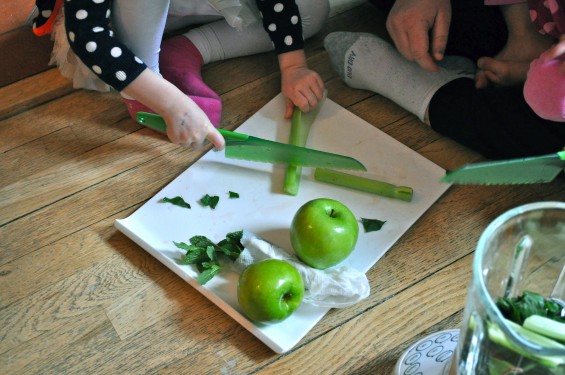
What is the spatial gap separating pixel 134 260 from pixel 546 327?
0.58 metres

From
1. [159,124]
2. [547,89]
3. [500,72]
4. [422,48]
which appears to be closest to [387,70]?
[422,48]

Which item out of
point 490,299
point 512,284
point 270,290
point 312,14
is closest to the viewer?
point 490,299

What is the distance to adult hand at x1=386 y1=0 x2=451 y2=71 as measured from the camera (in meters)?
1.12

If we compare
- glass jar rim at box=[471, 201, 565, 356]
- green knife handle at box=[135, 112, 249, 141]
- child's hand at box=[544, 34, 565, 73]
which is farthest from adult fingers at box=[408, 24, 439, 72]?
glass jar rim at box=[471, 201, 565, 356]

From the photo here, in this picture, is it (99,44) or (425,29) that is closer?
(99,44)

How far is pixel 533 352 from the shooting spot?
0.53 meters

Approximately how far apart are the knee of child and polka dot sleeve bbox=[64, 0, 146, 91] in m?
0.36

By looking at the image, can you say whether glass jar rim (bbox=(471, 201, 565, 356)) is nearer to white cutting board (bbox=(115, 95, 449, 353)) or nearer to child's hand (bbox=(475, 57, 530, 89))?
white cutting board (bbox=(115, 95, 449, 353))

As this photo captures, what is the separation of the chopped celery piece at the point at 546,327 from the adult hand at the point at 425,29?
63 cm

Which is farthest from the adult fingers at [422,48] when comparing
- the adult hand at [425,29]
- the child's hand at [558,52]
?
the child's hand at [558,52]

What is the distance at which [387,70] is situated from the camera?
1153 millimetres

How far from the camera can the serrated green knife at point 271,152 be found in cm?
100

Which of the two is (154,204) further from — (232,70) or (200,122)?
(232,70)

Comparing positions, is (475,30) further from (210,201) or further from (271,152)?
(210,201)
